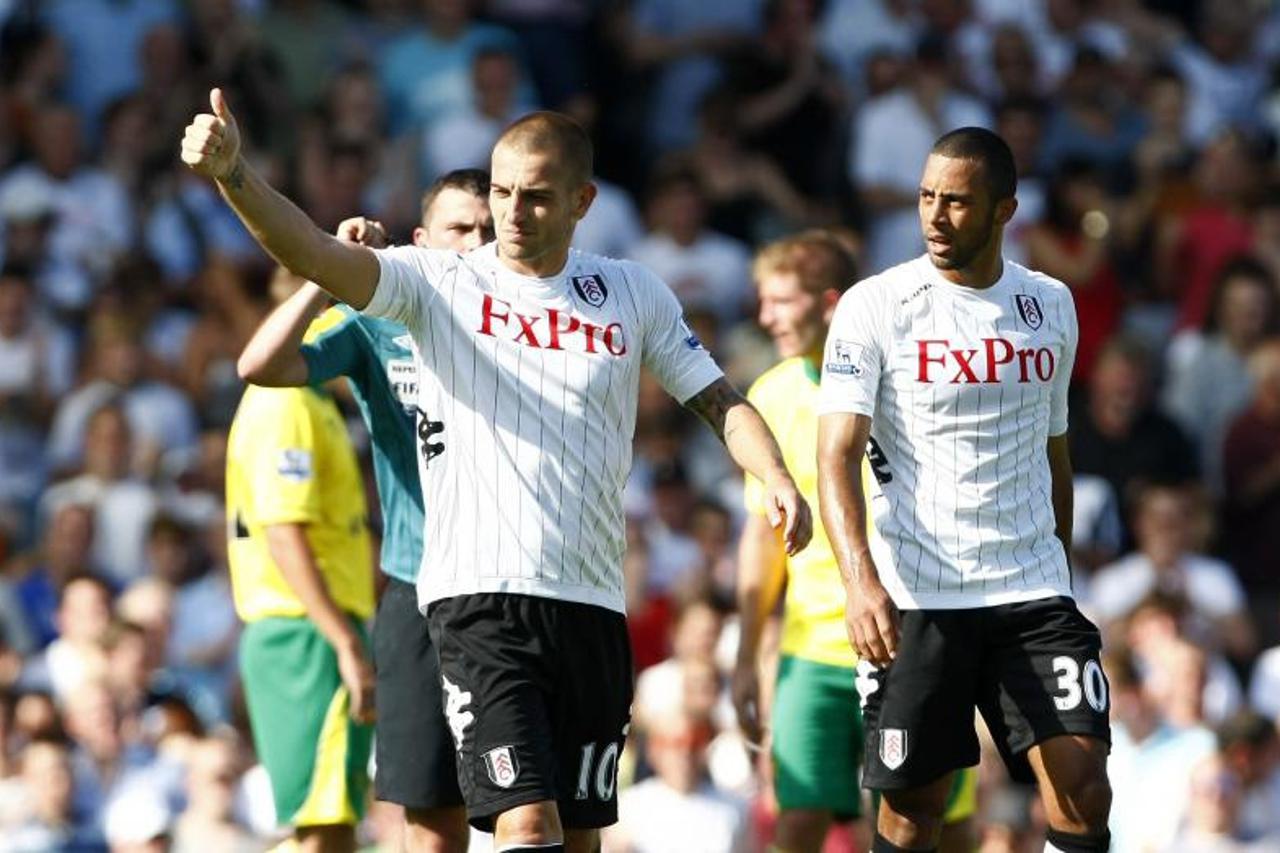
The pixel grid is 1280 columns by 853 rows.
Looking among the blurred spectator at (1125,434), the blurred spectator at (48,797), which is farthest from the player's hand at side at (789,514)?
the blurred spectator at (1125,434)

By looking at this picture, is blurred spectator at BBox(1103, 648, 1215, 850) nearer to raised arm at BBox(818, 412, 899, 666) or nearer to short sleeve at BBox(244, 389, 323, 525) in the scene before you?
short sleeve at BBox(244, 389, 323, 525)

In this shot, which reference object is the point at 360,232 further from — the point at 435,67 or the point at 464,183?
the point at 435,67

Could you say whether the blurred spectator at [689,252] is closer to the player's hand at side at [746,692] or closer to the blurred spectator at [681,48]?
the blurred spectator at [681,48]

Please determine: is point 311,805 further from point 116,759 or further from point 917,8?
point 917,8

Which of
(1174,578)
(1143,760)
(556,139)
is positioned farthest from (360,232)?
(1174,578)

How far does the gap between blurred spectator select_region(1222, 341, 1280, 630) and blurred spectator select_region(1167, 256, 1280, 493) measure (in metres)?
0.21

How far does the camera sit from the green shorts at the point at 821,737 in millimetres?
10180

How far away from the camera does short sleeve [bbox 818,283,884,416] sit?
8.64 metres

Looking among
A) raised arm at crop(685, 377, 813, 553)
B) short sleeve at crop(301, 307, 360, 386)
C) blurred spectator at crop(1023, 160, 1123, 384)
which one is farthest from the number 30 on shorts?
blurred spectator at crop(1023, 160, 1123, 384)

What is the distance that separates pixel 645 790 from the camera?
13156mm

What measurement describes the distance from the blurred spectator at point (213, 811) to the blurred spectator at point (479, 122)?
5637 mm

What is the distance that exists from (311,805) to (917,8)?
35.0ft

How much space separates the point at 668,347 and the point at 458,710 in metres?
1.30

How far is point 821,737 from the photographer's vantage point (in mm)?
10180
